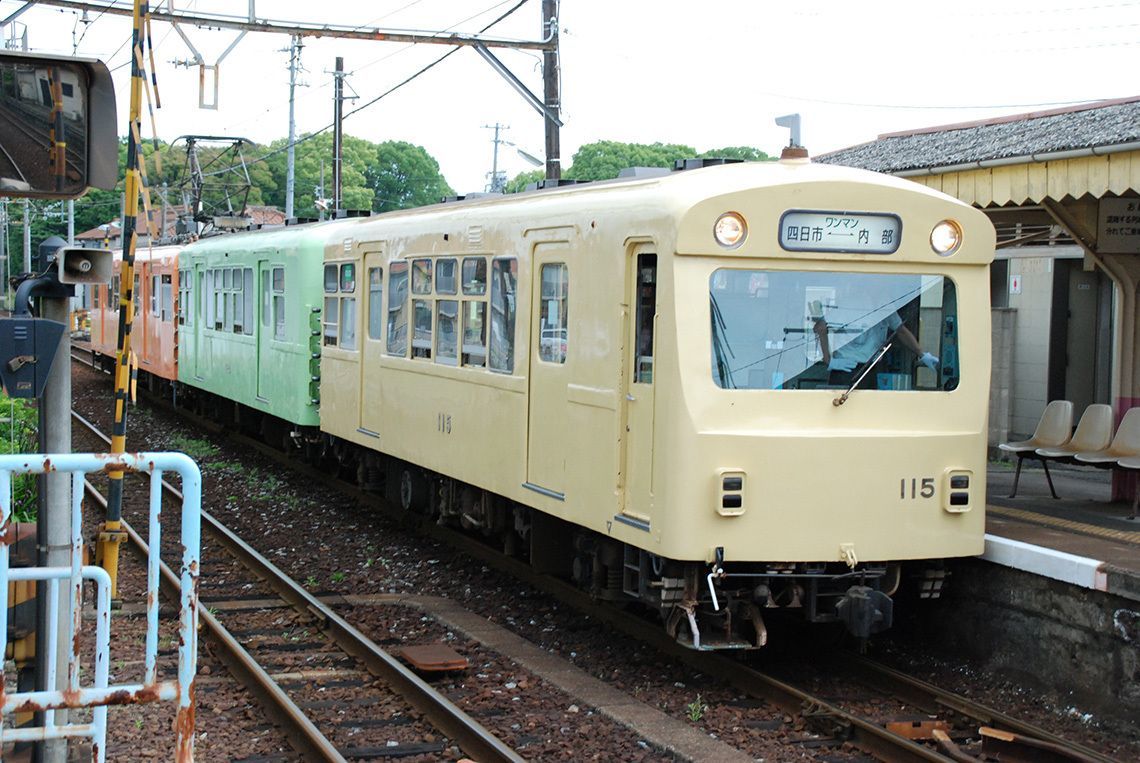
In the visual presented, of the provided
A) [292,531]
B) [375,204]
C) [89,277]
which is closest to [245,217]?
[292,531]

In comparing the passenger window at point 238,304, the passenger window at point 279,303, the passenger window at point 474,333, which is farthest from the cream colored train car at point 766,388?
the passenger window at point 238,304

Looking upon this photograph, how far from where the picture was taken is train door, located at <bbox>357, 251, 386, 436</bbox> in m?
12.6

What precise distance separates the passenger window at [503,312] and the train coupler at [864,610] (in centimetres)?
303

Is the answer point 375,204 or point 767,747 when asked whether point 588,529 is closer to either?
point 767,747

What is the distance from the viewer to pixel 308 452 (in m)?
16.5

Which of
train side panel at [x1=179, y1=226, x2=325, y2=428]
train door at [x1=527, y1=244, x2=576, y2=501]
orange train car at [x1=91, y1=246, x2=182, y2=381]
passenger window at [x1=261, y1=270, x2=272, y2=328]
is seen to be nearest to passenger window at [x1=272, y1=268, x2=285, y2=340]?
train side panel at [x1=179, y1=226, x2=325, y2=428]

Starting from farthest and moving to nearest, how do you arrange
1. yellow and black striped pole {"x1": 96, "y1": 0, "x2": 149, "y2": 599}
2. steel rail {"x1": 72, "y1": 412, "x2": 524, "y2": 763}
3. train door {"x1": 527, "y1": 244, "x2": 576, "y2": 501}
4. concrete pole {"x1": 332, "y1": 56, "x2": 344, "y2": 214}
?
concrete pole {"x1": 332, "y1": 56, "x2": 344, "y2": 214}, train door {"x1": 527, "y1": 244, "x2": 576, "y2": 501}, steel rail {"x1": 72, "y1": 412, "x2": 524, "y2": 763}, yellow and black striped pole {"x1": 96, "y1": 0, "x2": 149, "y2": 599}

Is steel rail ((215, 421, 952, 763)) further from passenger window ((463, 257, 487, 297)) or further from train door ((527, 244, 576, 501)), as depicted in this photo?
passenger window ((463, 257, 487, 297))

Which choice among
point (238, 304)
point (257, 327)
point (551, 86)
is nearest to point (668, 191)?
point (257, 327)

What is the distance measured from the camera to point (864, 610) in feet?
24.5

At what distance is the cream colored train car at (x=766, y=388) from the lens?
7.38 m

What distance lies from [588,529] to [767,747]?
7.92 ft

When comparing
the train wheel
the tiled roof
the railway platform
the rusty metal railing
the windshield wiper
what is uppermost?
the tiled roof

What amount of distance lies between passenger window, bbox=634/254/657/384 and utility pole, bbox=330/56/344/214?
67.4 feet
